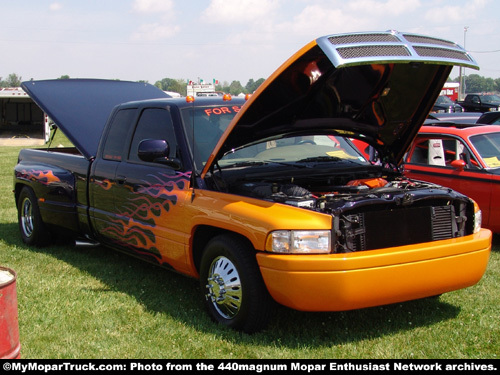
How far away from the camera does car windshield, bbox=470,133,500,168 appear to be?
7.18 metres

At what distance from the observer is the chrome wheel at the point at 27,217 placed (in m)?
7.46

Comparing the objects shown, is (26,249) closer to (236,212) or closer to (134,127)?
(134,127)

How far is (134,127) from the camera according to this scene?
570cm

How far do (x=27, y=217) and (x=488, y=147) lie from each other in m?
5.73

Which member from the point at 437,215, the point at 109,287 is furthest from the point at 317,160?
the point at 109,287

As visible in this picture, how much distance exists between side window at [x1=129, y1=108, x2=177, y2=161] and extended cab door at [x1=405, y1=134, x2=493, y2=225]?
3.73m

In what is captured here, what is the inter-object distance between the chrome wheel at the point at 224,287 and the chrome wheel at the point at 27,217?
12.2 ft

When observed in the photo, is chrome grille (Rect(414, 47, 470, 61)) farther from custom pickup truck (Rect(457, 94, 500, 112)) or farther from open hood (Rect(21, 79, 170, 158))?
custom pickup truck (Rect(457, 94, 500, 112))

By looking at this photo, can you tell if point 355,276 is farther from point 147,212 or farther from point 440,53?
point 147,212

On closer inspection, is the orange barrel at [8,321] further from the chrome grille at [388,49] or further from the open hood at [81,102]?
the open hood at [81,102]

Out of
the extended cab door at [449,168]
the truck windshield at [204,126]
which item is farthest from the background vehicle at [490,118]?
the truck windshield at [204,126]

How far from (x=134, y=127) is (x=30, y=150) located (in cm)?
267

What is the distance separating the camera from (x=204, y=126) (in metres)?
5.16

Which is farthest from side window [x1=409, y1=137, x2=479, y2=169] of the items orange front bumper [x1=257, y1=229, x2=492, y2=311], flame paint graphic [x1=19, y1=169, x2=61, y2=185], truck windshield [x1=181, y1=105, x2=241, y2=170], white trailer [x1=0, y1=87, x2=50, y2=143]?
white trailer [x1=0, y1=87, x2=50, y2=143]
